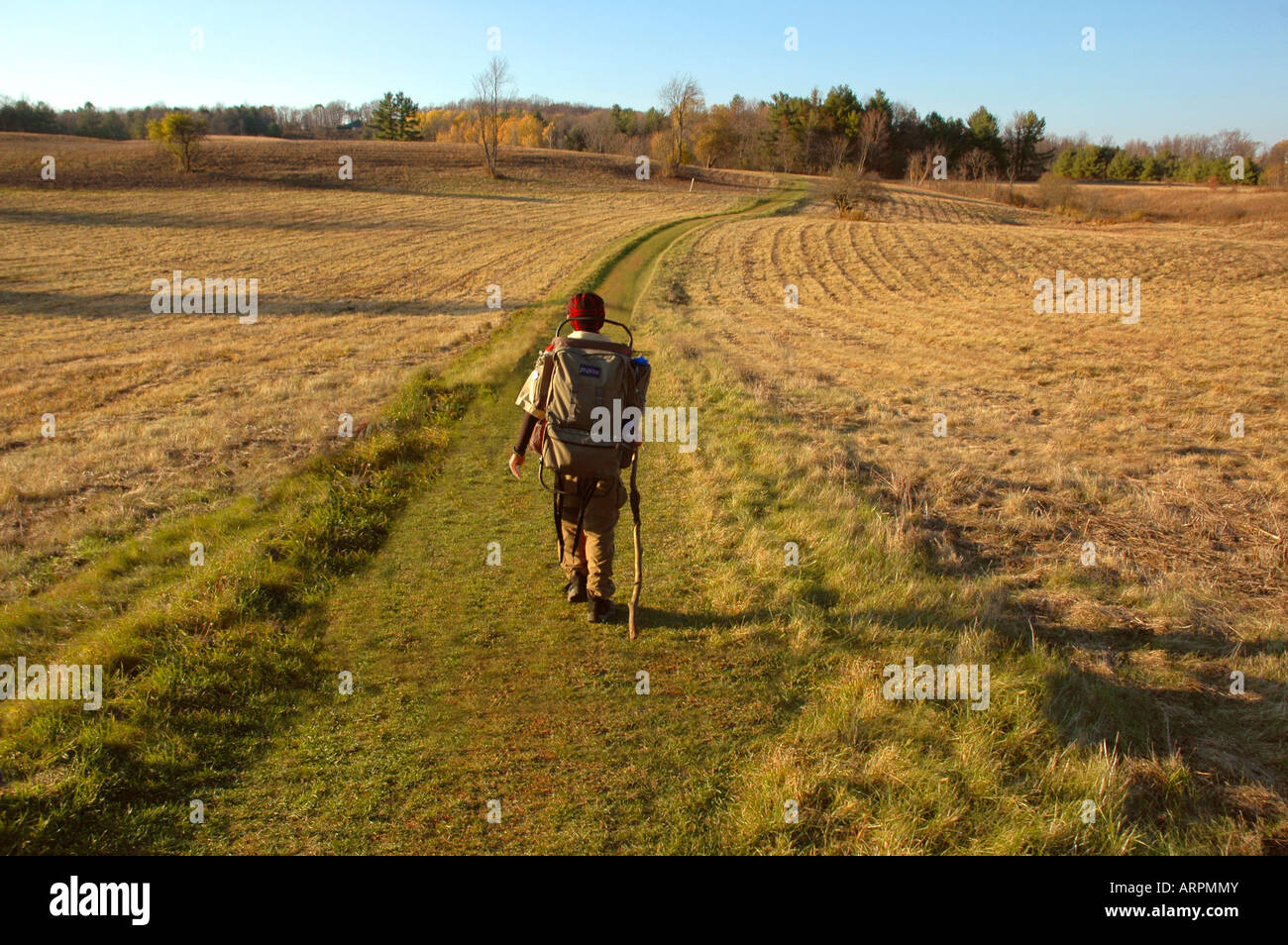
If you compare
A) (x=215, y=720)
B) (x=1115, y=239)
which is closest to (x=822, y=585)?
(x=215, y=720)

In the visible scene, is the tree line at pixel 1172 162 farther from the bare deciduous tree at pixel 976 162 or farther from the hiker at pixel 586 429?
the hiker at pixel 586 429

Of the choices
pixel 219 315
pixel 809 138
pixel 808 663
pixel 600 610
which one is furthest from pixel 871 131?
pixel 808 663

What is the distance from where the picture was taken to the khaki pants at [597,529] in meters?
5.41

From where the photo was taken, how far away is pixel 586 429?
16.8ft

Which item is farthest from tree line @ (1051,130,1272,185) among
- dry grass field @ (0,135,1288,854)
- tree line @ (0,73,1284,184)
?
dry grass field @ (0,135,1288,854)

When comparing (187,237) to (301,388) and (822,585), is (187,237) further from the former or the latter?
(822,585)

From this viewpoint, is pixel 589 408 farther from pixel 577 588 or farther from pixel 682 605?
pixel 682 605

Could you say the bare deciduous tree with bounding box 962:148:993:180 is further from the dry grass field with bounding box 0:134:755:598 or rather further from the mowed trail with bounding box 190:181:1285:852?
the mowed trail with bounding box 190:181:1285:852

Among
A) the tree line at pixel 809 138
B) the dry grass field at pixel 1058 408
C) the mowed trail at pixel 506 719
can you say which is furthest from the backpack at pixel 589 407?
the tree line at pixel 809 138

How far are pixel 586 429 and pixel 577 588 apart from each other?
1471mm
